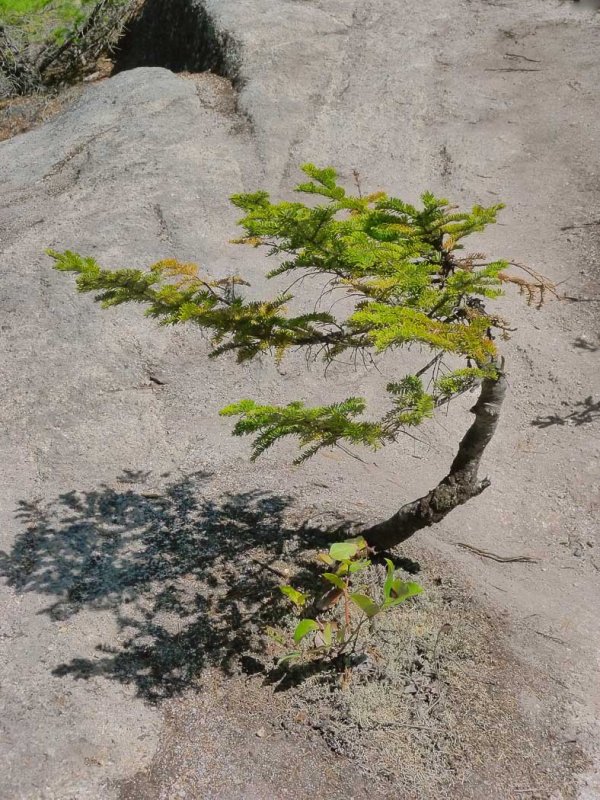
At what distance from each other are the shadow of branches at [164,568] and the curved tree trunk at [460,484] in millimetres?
504

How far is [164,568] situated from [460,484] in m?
1.67

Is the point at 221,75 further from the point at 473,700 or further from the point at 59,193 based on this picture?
the point at 473,700

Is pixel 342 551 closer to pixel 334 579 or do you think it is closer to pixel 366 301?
pixel 334 579

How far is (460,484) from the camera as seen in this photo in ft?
11.4

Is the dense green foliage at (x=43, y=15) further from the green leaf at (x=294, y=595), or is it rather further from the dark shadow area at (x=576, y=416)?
the green leaf at (x=294, y=595)

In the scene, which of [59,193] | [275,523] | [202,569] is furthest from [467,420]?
[59,193]

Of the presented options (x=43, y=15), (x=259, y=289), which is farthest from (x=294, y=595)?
(x=43, y=15)

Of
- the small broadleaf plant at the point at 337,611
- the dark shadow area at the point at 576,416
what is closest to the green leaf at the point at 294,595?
the small broadleaf plant at the point at 337,611

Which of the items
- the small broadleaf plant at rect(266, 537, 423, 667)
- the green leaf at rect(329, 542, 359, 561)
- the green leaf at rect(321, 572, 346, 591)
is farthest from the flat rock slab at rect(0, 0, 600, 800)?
the green leaf at rect(329, 542, 359, 561)

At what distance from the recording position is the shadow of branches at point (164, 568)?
3.46 metres

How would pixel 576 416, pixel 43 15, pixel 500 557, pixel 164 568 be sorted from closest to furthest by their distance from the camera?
pixel 164 568 < pixel 500 557 < pixel 576 416 < pixel 43 15

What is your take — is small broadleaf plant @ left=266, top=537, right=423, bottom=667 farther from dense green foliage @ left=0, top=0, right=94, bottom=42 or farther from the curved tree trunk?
dense green foliage @ left=0, top=0, right=94, bottom=42

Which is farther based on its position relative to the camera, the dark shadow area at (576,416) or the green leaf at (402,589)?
the dark shadow area at (576,416)

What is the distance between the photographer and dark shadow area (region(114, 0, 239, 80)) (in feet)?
30.3
